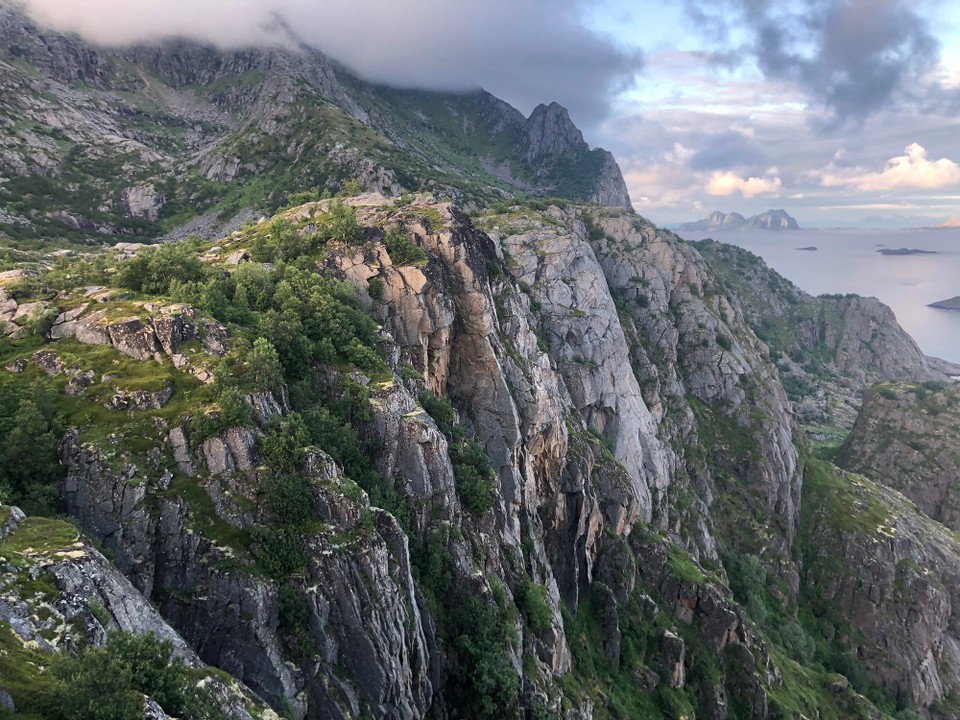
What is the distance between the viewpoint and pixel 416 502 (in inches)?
1158

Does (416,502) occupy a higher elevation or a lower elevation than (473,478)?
higher

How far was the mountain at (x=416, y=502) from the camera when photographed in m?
19.8

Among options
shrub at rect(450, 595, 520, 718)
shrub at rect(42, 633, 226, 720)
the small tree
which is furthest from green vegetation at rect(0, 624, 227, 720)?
shrub at rect(450, 595, 520, 718)

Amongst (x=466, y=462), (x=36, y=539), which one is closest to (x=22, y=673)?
(x=36, y=539)

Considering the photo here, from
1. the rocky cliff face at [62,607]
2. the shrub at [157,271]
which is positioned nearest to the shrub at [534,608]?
the rocky cliff face at [62,607]

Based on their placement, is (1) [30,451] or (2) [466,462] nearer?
(1) [30,451]

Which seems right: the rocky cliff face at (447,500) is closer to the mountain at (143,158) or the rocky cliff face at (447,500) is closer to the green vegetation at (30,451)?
the green vegetation at (30,451)

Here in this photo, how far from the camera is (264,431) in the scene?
24.2 meters

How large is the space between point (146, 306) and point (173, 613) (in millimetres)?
16886

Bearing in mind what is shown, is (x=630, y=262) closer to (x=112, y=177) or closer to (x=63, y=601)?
(x=63, y=601)

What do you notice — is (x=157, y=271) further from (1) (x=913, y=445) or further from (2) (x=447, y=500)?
(1) (x=913, y=445)

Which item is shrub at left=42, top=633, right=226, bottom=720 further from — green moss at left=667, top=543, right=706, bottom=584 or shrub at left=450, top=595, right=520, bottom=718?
green moss at left=667, top=543, right=706, bottom=584

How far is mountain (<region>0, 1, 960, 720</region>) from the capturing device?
1977cm

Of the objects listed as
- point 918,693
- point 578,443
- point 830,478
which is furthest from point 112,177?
point 918,693
